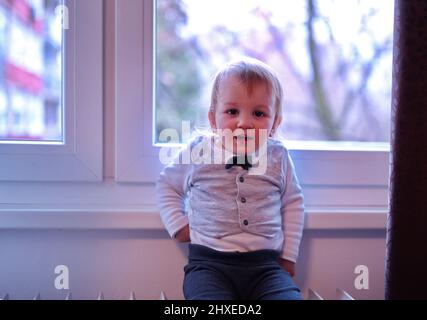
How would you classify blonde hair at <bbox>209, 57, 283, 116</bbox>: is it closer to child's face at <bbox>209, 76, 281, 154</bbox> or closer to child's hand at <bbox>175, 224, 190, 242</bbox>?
child's face at <bbox>209, 76, 281, 154</bbox>

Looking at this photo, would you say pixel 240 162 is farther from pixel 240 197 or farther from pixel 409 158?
pixel 409 158

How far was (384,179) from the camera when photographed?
36.9 inches

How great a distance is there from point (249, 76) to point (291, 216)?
29cm

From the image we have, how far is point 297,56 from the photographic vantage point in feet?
3.22

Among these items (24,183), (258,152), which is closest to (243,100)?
(258,152)

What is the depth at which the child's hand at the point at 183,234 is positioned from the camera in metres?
0.82

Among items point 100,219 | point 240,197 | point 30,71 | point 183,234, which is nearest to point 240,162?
point 240,197

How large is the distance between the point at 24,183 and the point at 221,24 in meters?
0.56

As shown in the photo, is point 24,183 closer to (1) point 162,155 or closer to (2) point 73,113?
(2) point 73,113

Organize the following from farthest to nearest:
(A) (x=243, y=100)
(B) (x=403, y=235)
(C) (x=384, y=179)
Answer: (C) (x=384, y=179), (A) (x=243, y=100), (B) (x=403, y=235)

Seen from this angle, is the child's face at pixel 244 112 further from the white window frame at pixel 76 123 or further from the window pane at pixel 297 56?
the white window frame at pixel 76 123

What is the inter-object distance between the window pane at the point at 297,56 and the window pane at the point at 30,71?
23 centimetres

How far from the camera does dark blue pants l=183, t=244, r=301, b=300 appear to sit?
717mm
